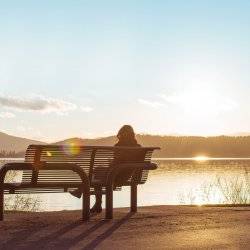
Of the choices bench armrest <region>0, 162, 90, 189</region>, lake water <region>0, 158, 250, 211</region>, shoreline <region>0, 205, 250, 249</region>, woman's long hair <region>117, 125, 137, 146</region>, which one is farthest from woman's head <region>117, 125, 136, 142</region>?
lake water <region>0, 158, 250, 211</region>

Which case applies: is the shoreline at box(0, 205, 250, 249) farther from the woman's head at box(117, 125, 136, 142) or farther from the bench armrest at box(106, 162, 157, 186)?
the woman's head at box(117, 125, 136, 142)

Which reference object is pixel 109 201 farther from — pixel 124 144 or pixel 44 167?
pixel 124 144

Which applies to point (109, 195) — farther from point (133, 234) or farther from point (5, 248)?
point (5, 248)

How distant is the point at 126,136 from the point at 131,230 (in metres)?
2.32

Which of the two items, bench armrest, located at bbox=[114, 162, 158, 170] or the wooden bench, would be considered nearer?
the wooden bench

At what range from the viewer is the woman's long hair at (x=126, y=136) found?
30.9 feet

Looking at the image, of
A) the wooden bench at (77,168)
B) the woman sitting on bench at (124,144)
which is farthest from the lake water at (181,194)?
the wooden bench at (77,168)

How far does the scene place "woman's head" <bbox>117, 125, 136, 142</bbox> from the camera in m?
9.44

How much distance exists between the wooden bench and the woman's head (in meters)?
0.42

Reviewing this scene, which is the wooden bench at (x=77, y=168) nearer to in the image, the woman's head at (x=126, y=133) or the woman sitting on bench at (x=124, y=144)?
the woman sitting on bench at (x=124, y=144)

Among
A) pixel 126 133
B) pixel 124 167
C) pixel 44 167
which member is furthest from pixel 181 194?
pixel 44 167

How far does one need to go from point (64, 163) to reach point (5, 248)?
2246mm

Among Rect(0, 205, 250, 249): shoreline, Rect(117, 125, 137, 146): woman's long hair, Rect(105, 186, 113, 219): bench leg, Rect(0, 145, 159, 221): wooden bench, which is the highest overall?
Rect(117, 125, 137, 146): woman's long hair

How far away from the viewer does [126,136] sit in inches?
372
